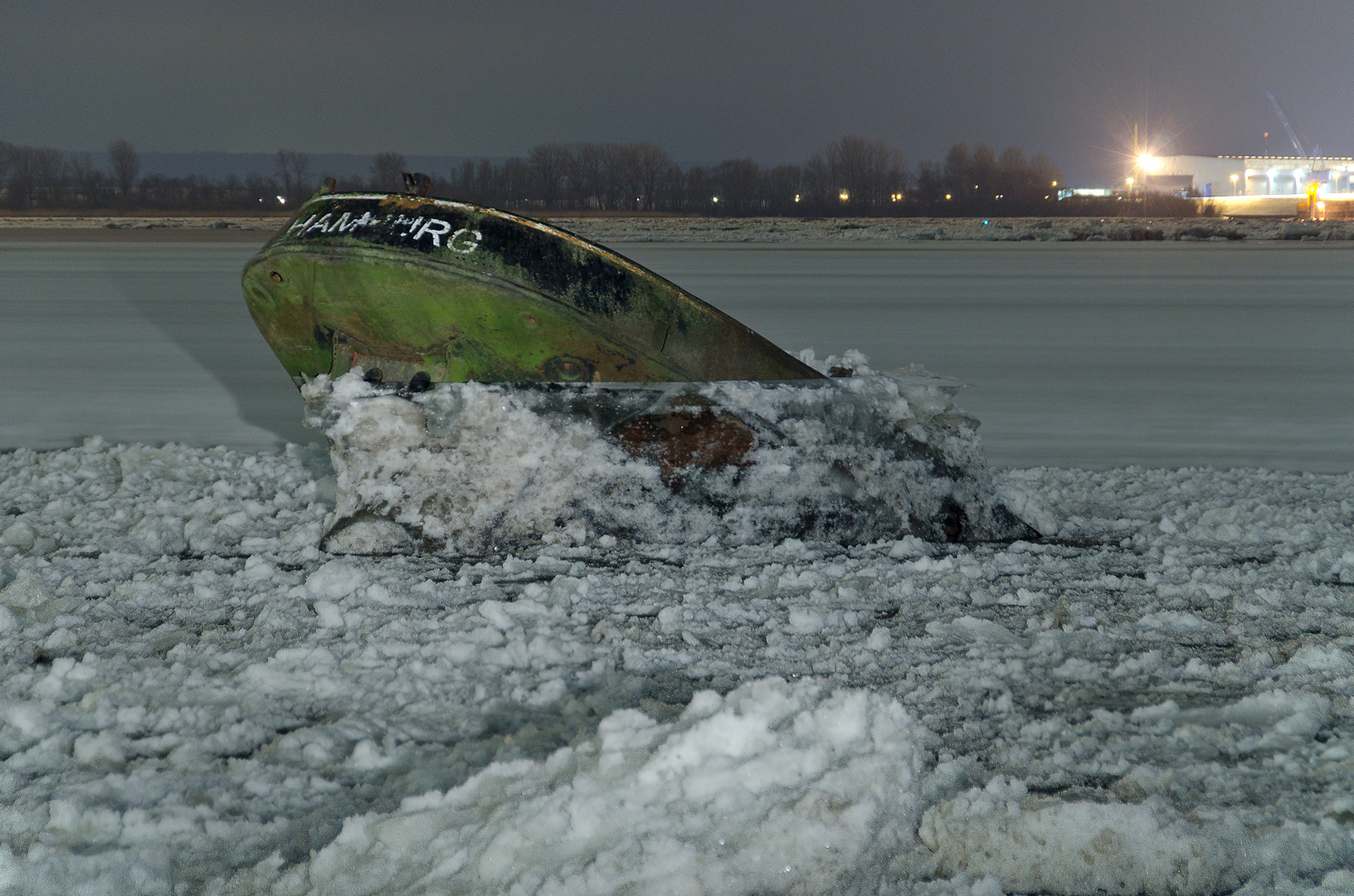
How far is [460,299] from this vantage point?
10.7 feet

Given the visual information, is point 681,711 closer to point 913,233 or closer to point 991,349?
point 991,349

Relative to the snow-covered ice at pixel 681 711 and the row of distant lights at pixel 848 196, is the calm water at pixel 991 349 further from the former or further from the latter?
the row of distant lights at pixel 848 196

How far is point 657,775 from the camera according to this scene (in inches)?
63.4

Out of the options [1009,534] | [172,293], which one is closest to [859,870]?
[1009,534]

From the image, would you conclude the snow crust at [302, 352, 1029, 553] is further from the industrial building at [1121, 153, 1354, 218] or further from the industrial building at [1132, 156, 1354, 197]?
the industrial building at [1132, 156, 1354, 197]

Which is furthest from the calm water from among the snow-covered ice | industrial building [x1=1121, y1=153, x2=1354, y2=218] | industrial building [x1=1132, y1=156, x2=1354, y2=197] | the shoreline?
industrial building [x1=1132, y1=156, x2=1354, y2=197]

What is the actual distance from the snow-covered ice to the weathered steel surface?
62cm

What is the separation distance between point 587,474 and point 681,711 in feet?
4.17

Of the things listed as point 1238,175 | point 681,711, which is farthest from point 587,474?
point 1238,175

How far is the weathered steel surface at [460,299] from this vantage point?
3.25 m

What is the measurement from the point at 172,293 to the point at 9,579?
10.3 meters

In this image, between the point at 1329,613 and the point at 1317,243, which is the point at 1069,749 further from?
the point at 1317,243

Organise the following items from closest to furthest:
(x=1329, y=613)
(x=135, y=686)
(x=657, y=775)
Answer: (x=657, y=775) → (x=135, y=686) → (x=1329, y=613)

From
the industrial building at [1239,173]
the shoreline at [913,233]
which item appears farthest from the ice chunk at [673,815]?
the industrial building at [1239,173]
